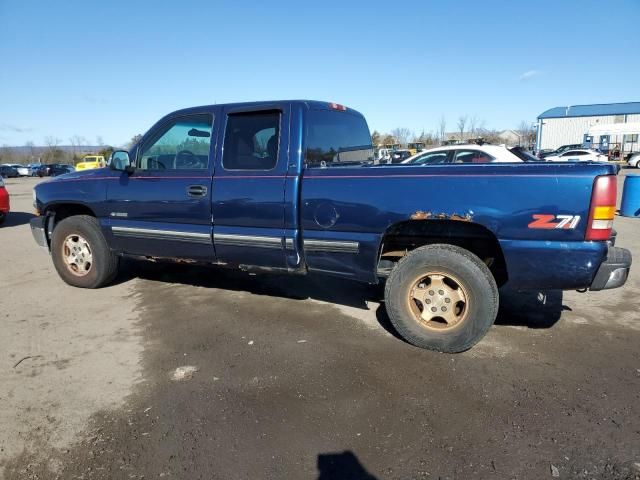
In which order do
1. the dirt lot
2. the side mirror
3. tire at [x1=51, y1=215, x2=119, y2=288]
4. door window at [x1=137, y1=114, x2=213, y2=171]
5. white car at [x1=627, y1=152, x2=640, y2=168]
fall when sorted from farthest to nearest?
white car at [x1=627, y1=152, x2=640, y2=168], tire at [x1=51, y1=215, x2=119, y2=288], the side mirror, door window at [x1=137, y1=114, x2=213, y2=171], the dirt lot

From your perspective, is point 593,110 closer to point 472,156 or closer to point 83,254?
point 472,156

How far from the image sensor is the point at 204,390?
3.12 m

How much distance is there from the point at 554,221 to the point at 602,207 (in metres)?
0.30

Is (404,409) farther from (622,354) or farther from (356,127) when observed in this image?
(356,127)

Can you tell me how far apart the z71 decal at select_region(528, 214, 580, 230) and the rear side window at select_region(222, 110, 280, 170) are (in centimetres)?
222

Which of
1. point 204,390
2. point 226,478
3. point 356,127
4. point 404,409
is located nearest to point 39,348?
point 204,390

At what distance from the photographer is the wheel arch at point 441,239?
11.7 ft

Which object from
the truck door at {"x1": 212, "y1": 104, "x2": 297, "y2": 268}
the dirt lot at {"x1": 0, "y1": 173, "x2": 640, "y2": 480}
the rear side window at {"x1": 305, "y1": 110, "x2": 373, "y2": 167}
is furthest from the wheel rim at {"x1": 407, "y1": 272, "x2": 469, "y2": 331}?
the rear side window at {"x1": 305, "y1": 110, "x2": 373, "y2": 167}

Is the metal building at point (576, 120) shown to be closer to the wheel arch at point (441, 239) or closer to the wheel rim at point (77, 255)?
the wheel arch at point (441, 239)

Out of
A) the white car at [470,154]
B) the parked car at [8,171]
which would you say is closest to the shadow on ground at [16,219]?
the white car at [470,154]

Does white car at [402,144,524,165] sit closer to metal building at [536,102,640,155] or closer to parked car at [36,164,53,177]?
parked car at [36,164,53,177]

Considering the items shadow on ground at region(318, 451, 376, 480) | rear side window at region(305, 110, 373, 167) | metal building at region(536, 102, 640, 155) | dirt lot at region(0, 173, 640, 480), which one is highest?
metal building at region(536, 102, 640, 155)

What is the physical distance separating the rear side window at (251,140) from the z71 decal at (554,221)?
2.22m

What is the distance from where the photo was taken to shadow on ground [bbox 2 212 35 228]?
36.9 ft
